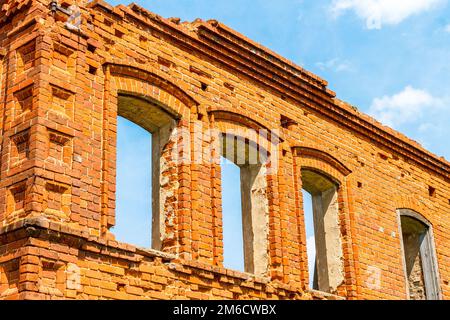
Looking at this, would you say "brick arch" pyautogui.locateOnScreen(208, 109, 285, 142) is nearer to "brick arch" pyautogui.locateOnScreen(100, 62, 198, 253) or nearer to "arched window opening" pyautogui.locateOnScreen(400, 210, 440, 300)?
"brick arch" pyautogui.locateOnScreen(100, 62, 198, 253)

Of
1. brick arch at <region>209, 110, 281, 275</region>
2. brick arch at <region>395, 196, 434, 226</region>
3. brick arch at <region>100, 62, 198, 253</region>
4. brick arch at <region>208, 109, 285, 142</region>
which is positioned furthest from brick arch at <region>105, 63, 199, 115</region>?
brick arch at <region>395, 196, 434, 226</region>

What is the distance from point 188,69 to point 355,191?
3.62 meters

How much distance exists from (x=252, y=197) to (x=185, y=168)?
154cm

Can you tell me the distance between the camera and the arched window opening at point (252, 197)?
10023mm

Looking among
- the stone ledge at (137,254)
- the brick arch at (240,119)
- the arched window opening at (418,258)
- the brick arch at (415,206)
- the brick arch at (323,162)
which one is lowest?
the stone ledge at (137,254)

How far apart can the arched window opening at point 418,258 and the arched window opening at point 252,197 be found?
344 cm

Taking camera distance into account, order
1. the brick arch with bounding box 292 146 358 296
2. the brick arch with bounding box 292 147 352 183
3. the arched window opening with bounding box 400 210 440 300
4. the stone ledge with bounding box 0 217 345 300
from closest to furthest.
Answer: the stone ledge with bounding box 0 217 345 300 < the brick arch with bounding box 292 146 358 296 < the brick arch with bounding box 292 147 352 183 < the arched window opening with bounding box 400 210 440 300

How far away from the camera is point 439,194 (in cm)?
1379

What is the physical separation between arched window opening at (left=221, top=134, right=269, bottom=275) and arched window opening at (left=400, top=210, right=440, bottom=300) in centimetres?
344

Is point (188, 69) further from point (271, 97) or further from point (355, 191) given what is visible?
point (355, 191)

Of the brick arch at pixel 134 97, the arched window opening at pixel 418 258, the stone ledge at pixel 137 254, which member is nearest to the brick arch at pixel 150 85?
the brick arch at pixel 134 97

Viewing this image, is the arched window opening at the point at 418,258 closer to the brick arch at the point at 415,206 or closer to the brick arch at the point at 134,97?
the brick arch at the point at 415,206

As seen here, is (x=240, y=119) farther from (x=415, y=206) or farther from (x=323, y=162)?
(x=415, y=206)

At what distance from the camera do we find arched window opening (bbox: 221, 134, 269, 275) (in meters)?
10.0
